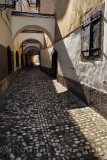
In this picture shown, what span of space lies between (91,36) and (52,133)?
3.28m

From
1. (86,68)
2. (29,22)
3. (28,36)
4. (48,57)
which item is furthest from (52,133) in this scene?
(28,36)

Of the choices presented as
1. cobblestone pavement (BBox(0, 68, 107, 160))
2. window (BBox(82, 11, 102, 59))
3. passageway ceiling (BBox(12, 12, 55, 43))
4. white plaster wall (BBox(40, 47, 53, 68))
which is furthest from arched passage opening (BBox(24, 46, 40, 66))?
cobblestone pavement (BBox(0, 68, 107, 160))

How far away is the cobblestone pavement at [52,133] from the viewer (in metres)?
2.25

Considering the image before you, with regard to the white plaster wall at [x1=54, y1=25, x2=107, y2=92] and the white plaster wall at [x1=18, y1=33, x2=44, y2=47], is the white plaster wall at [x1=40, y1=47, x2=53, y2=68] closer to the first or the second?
the white plaster wall at [x1=18, y1=33, x2=44, y2=47]

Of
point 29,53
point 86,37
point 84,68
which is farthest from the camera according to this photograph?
point 29,53

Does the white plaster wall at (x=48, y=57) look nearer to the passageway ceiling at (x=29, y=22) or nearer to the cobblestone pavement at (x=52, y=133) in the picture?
the passageway ceiling at (x=29, y=22)

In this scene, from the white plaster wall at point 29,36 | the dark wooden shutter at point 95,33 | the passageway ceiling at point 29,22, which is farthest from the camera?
the white plaster wall at point 29,36

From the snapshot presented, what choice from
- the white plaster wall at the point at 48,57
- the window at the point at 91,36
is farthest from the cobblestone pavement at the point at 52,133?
the white plaster wall at the point at 48,57

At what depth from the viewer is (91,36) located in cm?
424

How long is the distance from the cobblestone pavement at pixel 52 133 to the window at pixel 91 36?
191cm

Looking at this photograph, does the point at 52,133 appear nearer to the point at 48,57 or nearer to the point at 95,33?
the point at 95,33

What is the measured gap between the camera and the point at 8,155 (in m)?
2.20

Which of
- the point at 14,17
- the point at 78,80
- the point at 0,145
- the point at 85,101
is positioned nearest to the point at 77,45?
the point at 78,80

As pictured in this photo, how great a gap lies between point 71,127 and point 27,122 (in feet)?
3.85
